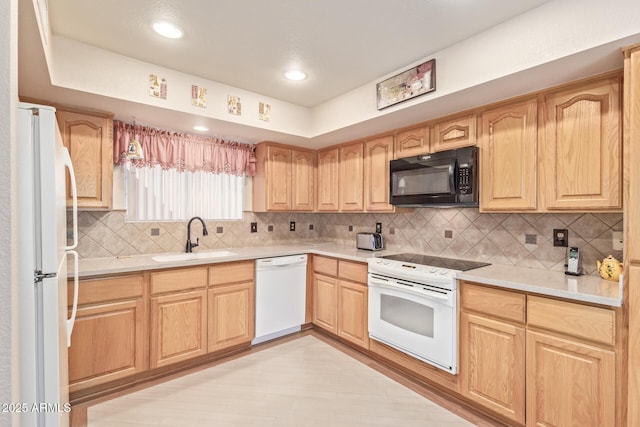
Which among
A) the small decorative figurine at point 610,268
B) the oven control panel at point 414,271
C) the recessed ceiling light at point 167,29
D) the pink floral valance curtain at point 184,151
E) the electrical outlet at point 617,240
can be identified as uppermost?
the recessed ceiling light at point 167,29

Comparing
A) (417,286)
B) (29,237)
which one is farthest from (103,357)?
(417,286)

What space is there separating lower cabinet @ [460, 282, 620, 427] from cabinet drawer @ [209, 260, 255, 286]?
1.87 metres

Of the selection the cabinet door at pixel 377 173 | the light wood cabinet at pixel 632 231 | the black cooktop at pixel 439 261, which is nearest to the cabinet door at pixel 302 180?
the cabinet door at pixel 377 173

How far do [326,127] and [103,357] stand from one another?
2685 mm

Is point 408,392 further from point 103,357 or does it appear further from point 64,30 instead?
point 64,30

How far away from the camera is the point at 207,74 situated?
253 centimetres

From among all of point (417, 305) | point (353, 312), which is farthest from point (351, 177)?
point (417, 305)

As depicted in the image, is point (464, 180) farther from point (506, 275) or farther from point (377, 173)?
point (377, 173)

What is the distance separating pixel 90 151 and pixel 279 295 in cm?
206

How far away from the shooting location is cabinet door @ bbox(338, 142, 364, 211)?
3346 millimetres

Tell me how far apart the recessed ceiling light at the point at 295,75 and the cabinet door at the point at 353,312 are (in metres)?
1.92

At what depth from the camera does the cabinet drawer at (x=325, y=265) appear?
10.4 feet

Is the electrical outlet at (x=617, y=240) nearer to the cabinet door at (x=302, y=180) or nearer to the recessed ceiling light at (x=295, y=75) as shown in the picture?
the recessed ceiling light at (x=295, y=75)

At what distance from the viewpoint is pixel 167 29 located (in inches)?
75.2
